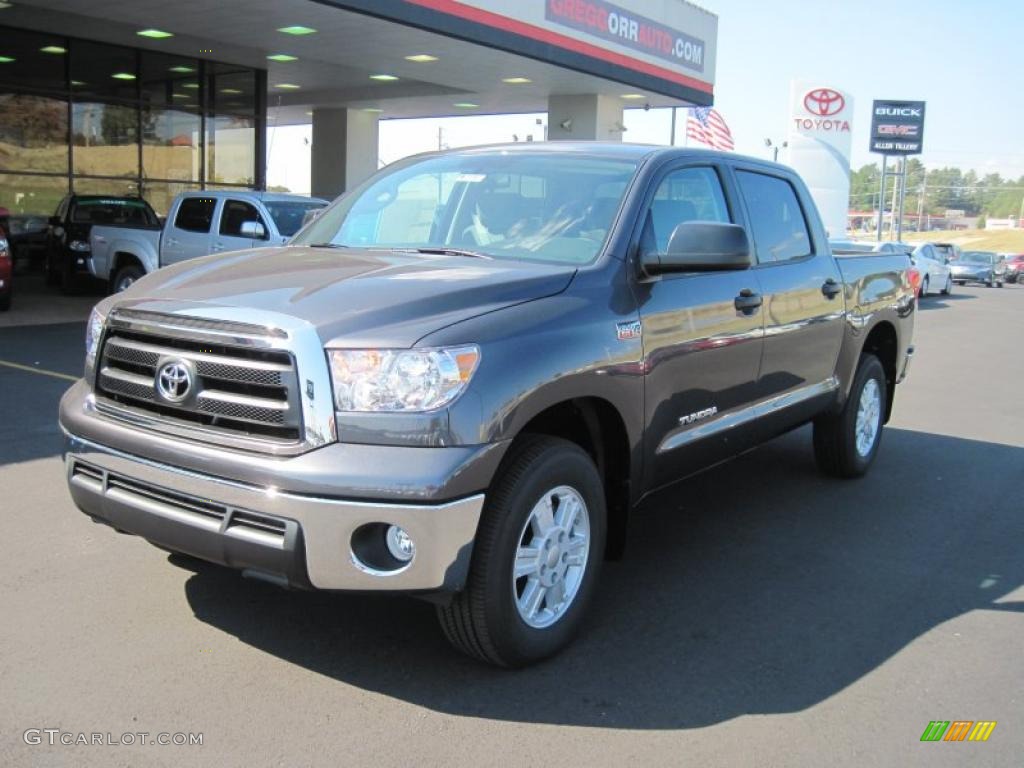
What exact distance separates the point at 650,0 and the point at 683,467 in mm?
19847

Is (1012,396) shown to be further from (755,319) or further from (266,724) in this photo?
(266,724)

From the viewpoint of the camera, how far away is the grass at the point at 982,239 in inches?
3794

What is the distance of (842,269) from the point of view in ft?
20.6

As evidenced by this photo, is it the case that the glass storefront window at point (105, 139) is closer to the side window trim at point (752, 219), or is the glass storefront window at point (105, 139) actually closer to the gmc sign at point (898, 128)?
the side window trim at point (752, 219)

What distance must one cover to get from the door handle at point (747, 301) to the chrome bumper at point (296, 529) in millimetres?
2154

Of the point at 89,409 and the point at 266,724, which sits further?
the point at 89,409

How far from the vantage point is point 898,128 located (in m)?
61.3

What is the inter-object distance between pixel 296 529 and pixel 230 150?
21.7 m

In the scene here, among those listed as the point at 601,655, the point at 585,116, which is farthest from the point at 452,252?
the point at 585,116

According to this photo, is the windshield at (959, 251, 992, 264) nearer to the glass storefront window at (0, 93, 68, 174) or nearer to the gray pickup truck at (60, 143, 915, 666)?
the glass storefront window at (0, 93, 68, 174)

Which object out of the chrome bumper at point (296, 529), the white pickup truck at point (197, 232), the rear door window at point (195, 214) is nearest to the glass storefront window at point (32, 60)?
the white pickup truck at point (197, 232)

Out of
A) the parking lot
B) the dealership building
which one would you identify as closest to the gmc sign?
the dealership building

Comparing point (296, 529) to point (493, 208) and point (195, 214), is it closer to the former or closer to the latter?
point (493, 208)

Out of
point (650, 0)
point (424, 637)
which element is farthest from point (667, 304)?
point (650, 0)
